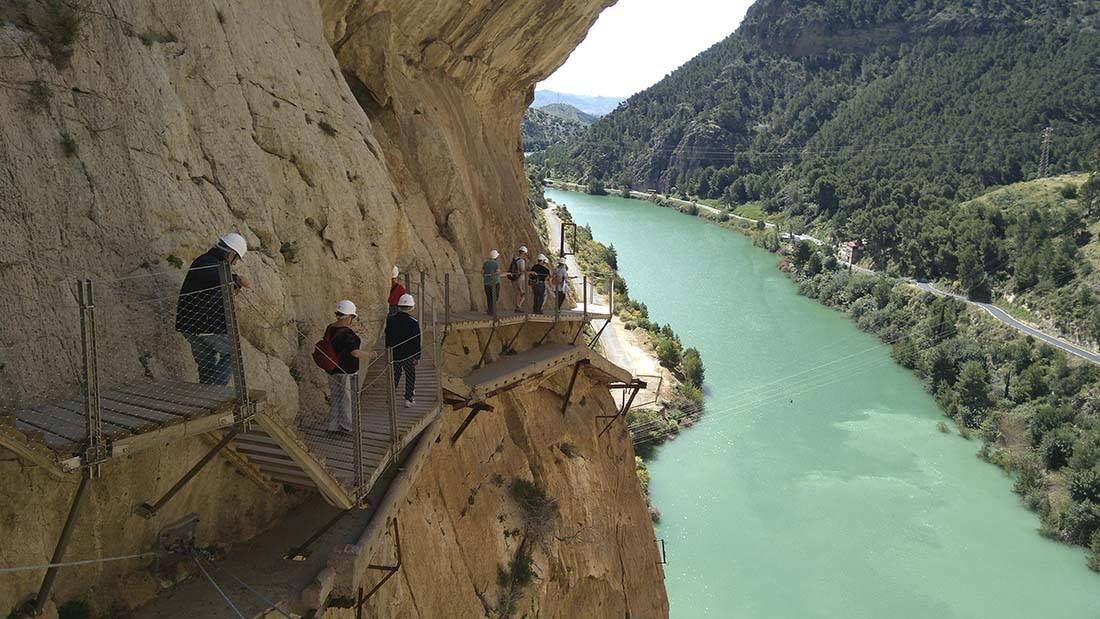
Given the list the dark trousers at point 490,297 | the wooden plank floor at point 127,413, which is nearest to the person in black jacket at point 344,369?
the wooden plank floor at point 127,413

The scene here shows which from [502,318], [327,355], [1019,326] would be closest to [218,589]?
[327,355]

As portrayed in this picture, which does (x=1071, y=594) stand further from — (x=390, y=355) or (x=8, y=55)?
(x=8, y=55)

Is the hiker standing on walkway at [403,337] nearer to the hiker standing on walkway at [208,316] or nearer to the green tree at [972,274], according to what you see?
the hiker standing on walkway at [208,316]

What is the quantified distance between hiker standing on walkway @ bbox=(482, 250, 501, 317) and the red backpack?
605 centimetres

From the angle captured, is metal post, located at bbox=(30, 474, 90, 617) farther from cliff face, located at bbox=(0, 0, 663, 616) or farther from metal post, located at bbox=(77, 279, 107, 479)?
metal post, located at bbox=(77, 279, 107, 479)

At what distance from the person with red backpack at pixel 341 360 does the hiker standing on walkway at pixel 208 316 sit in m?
0.93

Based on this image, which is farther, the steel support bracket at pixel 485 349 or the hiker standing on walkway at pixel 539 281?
the hiker standing on walkway at pixel 539 281

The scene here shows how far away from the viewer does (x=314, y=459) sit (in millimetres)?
5711

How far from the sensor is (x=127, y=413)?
4.79 meters

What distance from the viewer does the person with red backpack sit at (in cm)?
675

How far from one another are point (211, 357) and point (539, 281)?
9.76 meters

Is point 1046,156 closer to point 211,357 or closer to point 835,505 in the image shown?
point 835,505

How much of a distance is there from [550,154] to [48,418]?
16795 cm

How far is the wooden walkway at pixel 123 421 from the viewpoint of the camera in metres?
4.09
